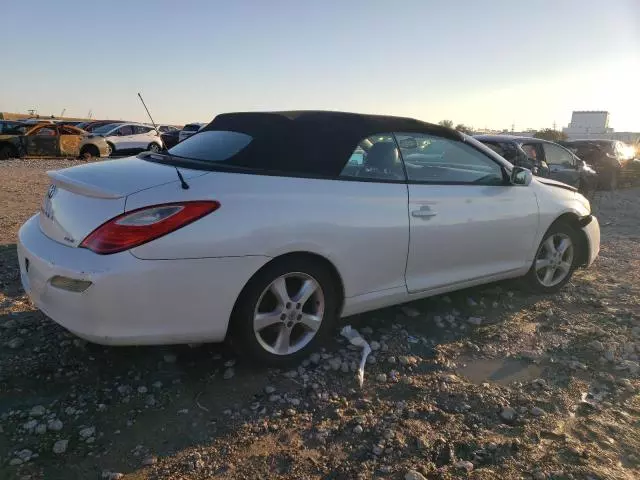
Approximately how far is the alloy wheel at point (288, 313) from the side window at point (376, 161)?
29.8 inches

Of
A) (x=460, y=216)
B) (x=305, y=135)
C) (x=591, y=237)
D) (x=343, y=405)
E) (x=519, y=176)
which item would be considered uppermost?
(x=305, y=135)

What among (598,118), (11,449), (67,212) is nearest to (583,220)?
(67,212)

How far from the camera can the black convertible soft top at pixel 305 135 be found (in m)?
3.23

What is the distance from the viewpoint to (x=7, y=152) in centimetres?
1912

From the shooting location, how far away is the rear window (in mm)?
3354

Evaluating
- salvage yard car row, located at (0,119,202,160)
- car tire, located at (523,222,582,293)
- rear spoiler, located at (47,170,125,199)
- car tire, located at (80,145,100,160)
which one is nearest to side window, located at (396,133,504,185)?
car tire, located at (523,222,582,293)

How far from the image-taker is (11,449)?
2389mm

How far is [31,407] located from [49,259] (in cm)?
77

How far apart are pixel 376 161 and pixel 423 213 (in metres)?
0.49

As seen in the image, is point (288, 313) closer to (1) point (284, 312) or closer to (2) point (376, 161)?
(1) point (284, 312)

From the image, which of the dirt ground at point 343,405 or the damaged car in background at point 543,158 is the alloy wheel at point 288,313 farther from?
the damaged car in background at point 543,158

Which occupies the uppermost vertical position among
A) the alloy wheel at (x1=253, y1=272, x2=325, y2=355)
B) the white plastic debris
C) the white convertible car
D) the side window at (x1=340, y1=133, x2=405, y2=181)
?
the side window at (x1=340, y1=133, x2=405, y2=181)

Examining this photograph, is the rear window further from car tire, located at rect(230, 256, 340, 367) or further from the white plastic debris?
the white plastic debris

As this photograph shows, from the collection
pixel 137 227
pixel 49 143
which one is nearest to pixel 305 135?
pixel 137 227
